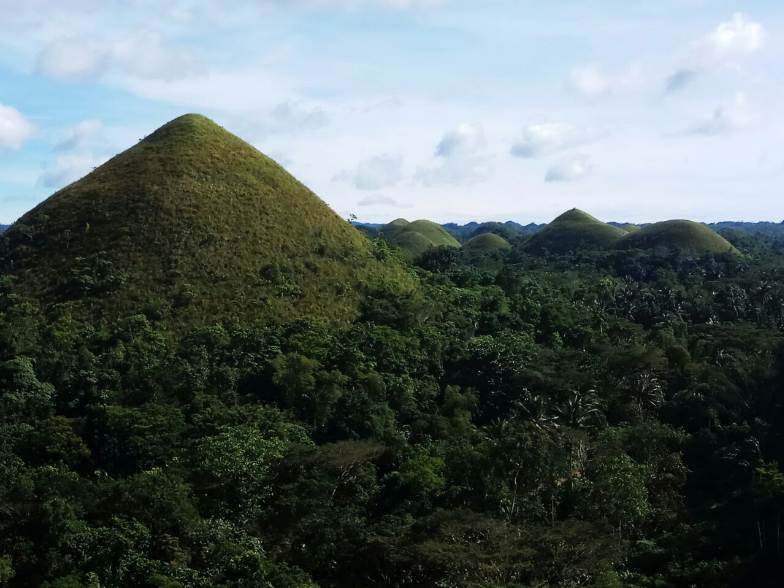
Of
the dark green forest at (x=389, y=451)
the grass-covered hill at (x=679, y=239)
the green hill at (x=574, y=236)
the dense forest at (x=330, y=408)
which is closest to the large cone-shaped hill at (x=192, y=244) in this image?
the dense forest at (x=330, y=408)

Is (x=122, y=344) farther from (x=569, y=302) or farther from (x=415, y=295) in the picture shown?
(x=569, y=302)

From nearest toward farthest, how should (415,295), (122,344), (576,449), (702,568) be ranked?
(702,568)
(576,449)
(122,344)
(415,295)

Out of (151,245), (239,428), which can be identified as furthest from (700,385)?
(151,245)

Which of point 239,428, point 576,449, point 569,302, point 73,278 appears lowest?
point 576,449

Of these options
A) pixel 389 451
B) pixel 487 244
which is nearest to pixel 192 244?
pixel 389 451

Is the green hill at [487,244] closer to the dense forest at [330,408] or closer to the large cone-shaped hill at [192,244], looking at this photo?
the dense forest at [330,408]
